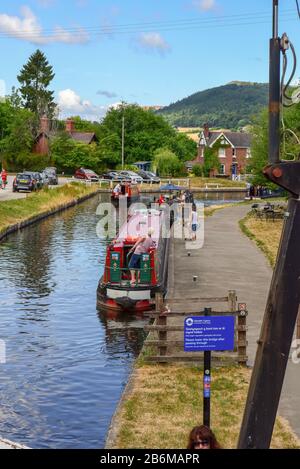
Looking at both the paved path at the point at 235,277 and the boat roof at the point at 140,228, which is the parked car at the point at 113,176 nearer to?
the paved path at the point at 235,277

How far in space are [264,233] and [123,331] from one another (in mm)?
20930

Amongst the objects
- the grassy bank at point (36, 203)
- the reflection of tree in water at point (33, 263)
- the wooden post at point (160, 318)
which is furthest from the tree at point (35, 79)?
the wooden post at point (160, 318)

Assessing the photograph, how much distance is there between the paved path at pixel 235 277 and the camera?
555 inches

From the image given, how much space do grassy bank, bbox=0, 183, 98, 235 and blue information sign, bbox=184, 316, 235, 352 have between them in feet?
101

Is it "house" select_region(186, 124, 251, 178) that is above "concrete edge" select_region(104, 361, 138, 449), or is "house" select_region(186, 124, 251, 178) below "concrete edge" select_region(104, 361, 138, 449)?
above

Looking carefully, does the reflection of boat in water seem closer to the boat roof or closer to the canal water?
the canal water

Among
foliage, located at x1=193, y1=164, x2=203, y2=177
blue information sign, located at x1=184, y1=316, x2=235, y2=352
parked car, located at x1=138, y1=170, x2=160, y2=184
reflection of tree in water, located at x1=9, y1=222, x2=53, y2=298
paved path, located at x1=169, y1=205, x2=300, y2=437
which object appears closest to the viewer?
blue information sign, located at x1=184, y1=316, x2=235, y2=352

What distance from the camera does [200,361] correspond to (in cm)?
1570

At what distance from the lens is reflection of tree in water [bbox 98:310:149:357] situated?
19.2 meters

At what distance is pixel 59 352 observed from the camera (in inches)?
736

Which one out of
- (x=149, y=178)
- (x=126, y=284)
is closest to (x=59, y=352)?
(x=126, y=284)

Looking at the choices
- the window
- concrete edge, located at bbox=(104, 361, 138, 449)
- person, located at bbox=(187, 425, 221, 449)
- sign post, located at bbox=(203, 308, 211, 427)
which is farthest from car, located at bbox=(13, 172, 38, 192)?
the window

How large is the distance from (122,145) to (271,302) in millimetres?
98847

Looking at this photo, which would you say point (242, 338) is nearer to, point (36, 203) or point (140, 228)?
point (140, 228)
